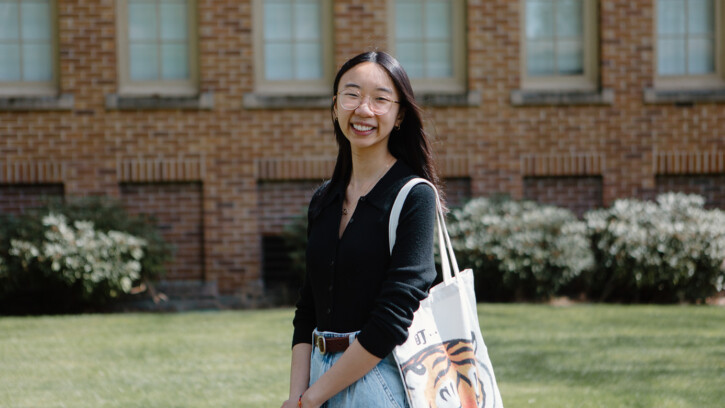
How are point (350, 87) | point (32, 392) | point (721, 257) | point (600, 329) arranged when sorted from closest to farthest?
1. point (350, 87)
2. point (32, 392)
3. point (600, 329)
4. point (721, 257)

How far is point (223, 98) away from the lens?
436 inches

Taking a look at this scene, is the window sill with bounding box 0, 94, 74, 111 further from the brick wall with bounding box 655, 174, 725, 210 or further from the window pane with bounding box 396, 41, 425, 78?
the brick wall with bounding box 655, 174, 725, 210

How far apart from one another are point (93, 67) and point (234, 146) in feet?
6.76

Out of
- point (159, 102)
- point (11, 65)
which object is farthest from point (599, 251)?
point (11, 65)

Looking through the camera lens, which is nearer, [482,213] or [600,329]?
[600,329]

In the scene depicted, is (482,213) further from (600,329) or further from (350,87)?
(350,87)

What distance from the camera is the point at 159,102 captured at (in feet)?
35.9

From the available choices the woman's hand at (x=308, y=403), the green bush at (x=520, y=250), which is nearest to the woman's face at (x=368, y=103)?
the woman's hand at (x=308, y=403)

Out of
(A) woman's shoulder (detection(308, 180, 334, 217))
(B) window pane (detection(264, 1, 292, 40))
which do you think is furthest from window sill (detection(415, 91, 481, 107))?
(A) woman's shoulder (detection(308, 180, 334, 217))

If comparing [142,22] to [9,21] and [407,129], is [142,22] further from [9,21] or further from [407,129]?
[407,129]

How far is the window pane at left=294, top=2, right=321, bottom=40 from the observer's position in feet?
37.4

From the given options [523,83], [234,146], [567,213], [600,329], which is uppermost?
[523,83]

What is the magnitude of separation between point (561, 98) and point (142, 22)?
564 cm

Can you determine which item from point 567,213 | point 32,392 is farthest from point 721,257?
point 32,392
